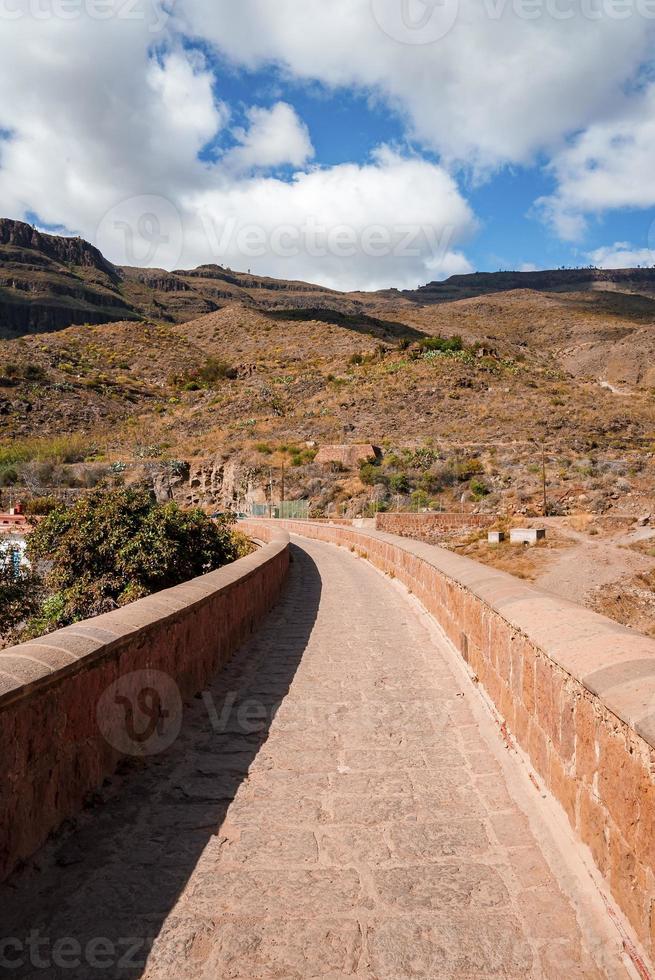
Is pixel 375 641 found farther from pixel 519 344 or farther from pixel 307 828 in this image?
pixel 519 344

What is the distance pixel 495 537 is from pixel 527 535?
1.50 meters

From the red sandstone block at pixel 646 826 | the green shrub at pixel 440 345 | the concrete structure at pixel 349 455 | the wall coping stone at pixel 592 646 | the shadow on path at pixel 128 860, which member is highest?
the green shrub at pixel 440 345

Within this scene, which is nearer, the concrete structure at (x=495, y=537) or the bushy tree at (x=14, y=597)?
the bushy tree at (x=14, y=597)

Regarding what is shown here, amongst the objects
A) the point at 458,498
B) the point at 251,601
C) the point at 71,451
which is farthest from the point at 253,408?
the point at 251,601

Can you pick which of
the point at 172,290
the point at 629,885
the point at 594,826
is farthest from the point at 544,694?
the point at 172,290

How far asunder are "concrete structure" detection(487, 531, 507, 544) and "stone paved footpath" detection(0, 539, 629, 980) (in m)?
24.4

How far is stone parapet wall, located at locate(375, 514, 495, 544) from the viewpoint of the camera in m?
32.2

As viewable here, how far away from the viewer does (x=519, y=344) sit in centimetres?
9444

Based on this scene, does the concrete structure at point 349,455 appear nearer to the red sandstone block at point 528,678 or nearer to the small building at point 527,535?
the small building at point 527,535

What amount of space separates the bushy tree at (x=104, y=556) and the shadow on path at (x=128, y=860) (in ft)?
25.5

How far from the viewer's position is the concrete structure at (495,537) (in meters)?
29.0

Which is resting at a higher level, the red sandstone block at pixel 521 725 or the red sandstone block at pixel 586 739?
the red sandstone block at pixel 586 739

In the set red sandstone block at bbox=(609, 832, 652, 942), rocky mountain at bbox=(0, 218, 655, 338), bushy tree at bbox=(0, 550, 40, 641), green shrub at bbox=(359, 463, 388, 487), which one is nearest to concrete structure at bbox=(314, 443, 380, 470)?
green shrub at bbox=(359, 463, 388, 487)

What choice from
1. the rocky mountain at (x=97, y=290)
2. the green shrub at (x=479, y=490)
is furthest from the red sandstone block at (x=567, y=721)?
the rocky mountain at (x=97, y=290)
